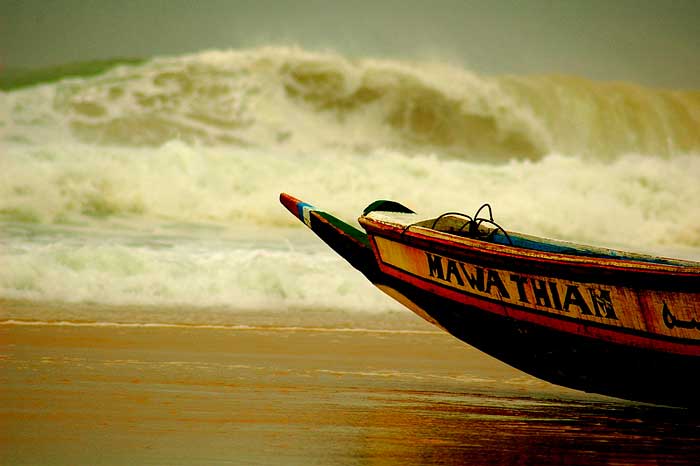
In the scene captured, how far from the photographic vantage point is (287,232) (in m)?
17.0

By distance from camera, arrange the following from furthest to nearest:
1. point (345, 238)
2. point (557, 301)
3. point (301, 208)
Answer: point (301, 208), point (345, 238), point (557, 301)

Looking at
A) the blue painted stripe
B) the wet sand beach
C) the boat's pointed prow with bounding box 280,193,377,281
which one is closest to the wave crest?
the wet sand beach

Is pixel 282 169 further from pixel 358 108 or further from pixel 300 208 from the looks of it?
pixel 300 208

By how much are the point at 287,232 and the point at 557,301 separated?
11.9m

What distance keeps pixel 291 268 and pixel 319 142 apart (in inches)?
361

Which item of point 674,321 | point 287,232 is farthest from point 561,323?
point 287,232

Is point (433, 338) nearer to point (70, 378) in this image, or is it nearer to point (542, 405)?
point (542, 405)

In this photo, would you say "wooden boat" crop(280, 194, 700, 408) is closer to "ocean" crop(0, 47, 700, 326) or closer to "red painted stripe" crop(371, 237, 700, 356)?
"red painted stripe" crop(371, 237, 700, 356)

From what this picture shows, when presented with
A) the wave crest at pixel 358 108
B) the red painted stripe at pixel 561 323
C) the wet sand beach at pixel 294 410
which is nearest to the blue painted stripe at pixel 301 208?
the wet sand beach at pixel 294 410

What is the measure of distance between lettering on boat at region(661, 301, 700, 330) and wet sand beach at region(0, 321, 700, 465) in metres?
0.58

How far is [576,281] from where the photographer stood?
5.10 metres

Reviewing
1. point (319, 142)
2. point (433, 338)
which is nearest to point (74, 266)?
point (433, 338)

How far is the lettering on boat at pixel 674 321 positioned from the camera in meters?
4.82

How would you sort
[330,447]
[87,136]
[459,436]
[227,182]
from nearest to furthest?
[330,447], [459,436], [227,182], [87,136]
